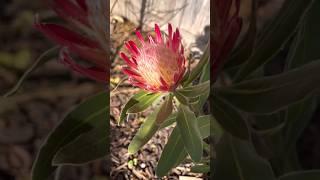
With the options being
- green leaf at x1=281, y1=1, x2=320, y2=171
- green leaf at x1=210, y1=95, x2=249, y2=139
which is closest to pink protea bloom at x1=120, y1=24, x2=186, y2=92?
Answer: green leaf at x1=210, y1=95, x2=249, y2=139

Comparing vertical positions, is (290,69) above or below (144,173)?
above

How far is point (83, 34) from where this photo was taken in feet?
3.83

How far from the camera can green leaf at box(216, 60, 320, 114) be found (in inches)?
45.0

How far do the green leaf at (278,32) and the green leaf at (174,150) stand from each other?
0.53ft

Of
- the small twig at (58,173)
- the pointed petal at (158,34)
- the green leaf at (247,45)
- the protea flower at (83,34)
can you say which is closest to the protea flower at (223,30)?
the green leaf at (247,45)

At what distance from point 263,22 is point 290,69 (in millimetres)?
118

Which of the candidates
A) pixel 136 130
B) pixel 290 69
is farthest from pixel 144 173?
pixel 290 69

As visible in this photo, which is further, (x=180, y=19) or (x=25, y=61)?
(x=180, y=19)

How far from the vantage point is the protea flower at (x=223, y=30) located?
1185mm

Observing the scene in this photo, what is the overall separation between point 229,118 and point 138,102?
212 mm

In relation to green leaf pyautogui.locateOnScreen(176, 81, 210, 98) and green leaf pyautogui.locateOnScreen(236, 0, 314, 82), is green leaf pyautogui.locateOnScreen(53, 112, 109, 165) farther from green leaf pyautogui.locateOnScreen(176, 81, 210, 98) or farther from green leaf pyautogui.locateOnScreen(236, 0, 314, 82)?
green leaf pyautogui.locateOnScreen(236, 0, 314, 82)

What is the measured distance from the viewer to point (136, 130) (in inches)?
48.9

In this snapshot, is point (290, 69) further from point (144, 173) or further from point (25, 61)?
point (25, 61)

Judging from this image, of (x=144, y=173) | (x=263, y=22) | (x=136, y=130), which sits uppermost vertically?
(x=263, y=22)
